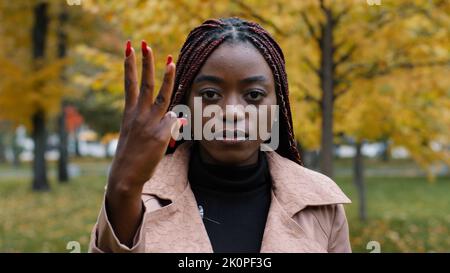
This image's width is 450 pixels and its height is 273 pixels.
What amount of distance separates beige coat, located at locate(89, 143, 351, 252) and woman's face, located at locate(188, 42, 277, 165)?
0.14 m

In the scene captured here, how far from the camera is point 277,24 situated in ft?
19.4

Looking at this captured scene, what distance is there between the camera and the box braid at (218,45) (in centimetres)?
167

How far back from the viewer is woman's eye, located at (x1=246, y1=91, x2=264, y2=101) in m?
1.62

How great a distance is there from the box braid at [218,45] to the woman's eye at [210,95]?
0.08 m

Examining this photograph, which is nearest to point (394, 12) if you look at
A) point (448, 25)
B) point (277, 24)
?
point (448, 25)

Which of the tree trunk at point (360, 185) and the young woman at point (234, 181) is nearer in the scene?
the young woman at point (234, 181)

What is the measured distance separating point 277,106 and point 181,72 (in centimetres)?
31

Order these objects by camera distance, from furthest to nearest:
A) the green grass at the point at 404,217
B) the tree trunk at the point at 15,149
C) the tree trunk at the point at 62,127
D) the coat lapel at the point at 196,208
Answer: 1. the tree trunk at the point at 15,149
2. the tree trunk at the point at 62,127
3. the green grass at the point at 404,217
4. the coat lapel at the point at 196,208

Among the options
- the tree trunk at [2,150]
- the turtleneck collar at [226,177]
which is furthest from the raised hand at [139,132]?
the tree trunk at [2,150]

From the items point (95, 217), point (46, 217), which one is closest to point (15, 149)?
point (46, 217)

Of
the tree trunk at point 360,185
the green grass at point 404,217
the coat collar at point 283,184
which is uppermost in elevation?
the coat collar at point 283,184

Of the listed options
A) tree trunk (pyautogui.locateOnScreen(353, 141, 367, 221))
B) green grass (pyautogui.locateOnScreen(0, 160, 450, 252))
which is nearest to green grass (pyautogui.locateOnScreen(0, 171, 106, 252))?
green grass (pyautogui.locateOnScreen(0, 160, 450, 252))

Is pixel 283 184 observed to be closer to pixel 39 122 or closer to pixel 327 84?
pixel 327 84

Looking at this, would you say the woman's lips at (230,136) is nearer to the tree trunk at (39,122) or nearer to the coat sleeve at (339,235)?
the coat sleeve at (339,235)
